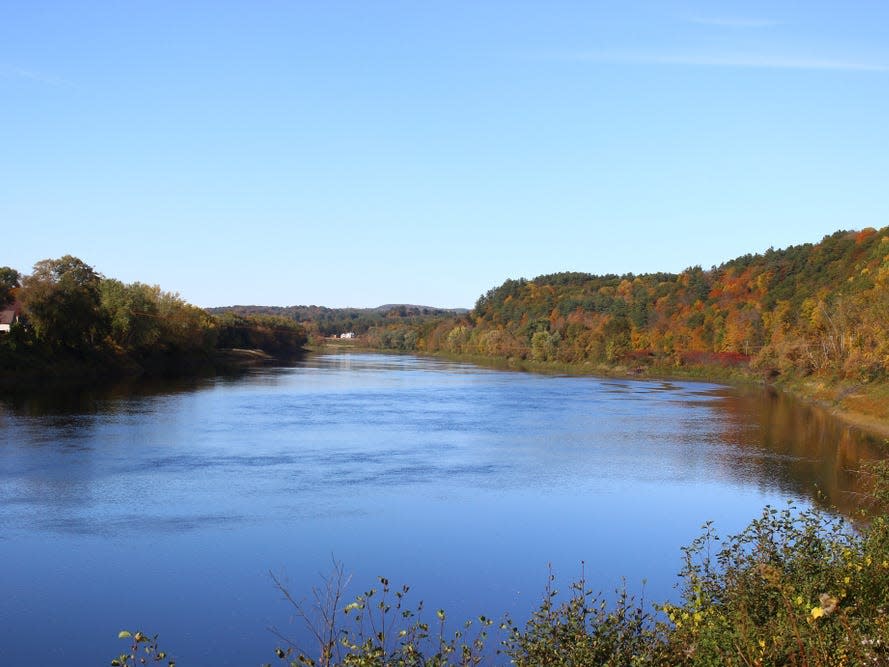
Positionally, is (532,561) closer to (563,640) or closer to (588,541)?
(588,541)

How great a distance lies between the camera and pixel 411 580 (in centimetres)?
1139

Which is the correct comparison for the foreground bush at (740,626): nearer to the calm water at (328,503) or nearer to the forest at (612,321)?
the calm water at (328,503)

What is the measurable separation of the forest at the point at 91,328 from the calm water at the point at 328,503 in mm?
8861

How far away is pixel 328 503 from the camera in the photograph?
628 inches

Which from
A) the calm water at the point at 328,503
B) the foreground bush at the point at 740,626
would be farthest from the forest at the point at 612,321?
the foreground bush at the point at 740,626

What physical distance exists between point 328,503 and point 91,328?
112ft

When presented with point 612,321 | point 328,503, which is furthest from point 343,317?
point 328,503

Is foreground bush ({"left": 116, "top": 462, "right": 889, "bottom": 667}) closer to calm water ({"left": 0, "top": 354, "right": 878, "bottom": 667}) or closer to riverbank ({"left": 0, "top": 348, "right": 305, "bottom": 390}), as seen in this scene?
calm water ({"left": 0, "top": 354, "right": 878, "bottom": 667})

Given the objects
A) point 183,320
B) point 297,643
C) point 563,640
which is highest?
Result: point 183,320

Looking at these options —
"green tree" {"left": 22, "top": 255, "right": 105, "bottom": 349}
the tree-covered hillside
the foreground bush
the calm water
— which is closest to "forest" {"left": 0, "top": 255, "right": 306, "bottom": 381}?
"green tree" {"left": 22, "top": 255, "right": 105, "bottom": 349}

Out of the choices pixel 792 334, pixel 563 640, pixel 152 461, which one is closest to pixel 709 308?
pixel 792 334

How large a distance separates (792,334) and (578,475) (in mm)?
38374

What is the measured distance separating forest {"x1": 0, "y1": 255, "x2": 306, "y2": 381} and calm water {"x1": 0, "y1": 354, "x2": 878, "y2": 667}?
29.1ft

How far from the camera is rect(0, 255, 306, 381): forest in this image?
40.4m
